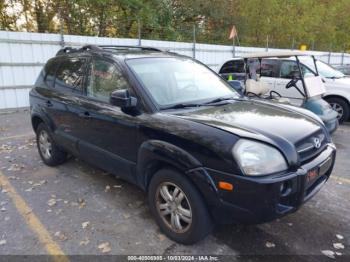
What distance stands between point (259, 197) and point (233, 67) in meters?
7.47

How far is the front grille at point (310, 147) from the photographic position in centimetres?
266

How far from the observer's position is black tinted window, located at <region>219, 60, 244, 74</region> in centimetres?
922

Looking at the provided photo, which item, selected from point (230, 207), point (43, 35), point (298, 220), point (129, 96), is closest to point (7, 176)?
point (129, 96)

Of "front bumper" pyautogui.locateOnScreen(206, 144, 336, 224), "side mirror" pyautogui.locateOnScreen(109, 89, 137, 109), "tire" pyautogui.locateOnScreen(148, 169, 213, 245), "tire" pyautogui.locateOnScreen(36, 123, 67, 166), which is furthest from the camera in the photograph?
"tire" pyautogui.locateOnScreen(36, 123, 67, 166)

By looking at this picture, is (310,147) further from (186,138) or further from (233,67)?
(233,67)

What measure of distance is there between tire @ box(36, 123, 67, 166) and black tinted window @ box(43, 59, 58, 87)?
0.69 meters

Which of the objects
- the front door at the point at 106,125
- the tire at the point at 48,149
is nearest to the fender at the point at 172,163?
the front door at the point at 106,125

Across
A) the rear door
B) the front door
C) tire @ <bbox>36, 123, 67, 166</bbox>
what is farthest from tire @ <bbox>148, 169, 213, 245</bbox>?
tire @ <bbox>36, 123, 67, 166</bbox>

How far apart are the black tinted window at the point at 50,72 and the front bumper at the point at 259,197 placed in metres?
3.27

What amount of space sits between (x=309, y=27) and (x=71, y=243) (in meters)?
25.2

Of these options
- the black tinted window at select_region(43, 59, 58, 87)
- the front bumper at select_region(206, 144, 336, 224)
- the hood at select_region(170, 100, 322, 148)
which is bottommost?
the front bumper at select_region(206, 144, 336, 224)

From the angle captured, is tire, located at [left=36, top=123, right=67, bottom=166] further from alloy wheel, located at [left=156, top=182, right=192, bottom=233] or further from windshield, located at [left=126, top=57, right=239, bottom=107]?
alloy wheel, located at [left=156, top=182, right=192, bottom=233]

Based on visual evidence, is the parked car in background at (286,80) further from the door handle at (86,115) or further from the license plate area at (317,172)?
the door handle at (86,115)

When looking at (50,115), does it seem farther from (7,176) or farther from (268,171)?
(268,171)
